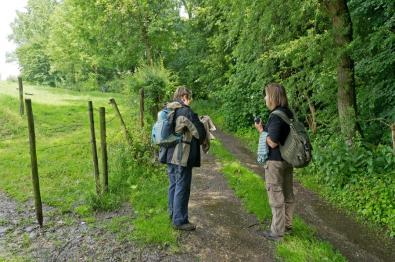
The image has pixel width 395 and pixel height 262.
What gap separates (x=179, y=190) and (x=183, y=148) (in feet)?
2.11

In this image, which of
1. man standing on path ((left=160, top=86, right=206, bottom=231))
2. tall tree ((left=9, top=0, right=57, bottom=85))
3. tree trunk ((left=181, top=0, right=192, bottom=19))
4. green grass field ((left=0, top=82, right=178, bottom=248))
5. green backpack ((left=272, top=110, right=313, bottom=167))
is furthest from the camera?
tall tree ((left=9, top=0, right=57, bottom=85))

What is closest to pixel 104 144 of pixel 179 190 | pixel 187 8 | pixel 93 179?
pixel 93 179

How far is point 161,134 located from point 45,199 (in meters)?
3.48

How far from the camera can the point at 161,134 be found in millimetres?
5395

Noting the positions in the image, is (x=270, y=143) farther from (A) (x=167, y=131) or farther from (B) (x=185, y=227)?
(B) (x=185, y=227)

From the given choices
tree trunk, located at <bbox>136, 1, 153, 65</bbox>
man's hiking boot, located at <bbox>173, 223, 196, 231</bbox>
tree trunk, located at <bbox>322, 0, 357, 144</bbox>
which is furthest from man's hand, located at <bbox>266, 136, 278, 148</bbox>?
tree trunk, located at <bbox>136, 1, 153, 65</bbox>

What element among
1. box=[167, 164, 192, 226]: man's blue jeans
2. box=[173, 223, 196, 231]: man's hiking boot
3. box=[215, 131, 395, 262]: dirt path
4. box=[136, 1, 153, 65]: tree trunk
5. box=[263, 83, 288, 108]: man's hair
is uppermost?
box=[136, 1, 153, 65]: tree trunk

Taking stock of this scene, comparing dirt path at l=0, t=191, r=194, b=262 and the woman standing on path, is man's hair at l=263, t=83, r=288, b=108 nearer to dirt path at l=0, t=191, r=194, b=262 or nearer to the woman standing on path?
the woman standing on path

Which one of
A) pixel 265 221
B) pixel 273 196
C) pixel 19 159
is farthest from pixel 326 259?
pixel 19 159

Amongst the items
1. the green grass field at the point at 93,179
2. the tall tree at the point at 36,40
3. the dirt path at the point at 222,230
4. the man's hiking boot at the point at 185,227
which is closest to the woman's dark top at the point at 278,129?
the dirt path at the point at 222,230

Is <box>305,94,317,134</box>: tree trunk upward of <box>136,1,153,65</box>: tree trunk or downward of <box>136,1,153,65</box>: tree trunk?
downward

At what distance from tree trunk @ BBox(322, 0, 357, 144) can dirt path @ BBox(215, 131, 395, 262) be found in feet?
5.61

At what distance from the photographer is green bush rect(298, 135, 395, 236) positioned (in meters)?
6.61

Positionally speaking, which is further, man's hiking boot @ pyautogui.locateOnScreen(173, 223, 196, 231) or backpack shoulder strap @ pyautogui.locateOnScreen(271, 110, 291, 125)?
man's hiking boot @ pyautogui.locateOnScreen(173, 223, 196, 231)
